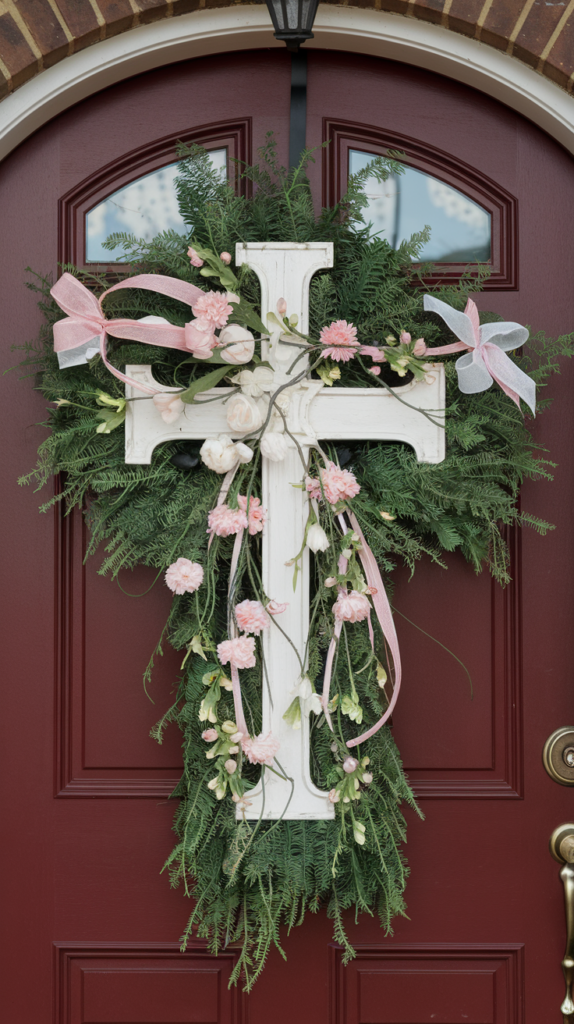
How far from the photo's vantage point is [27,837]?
1447 millimetres

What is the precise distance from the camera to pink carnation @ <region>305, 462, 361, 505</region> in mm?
1223

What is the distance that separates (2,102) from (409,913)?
1713mm

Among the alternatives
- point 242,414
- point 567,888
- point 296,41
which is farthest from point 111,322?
point 567,888

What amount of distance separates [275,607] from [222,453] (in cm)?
27

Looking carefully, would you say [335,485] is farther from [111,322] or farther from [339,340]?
[111,322]

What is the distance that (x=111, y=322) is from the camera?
1210 mm

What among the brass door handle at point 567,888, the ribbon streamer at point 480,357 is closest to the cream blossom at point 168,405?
the ribbon streamer at point 480,357

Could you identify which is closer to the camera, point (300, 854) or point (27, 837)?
point (300, 854)

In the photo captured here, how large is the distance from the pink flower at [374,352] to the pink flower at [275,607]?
0.44 m

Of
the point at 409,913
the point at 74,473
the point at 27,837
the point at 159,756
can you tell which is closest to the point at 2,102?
the point at 74,473

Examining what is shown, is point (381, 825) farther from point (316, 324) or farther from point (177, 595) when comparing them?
point (316, 324)

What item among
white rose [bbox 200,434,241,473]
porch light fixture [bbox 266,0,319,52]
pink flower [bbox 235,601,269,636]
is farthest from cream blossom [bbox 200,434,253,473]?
porch light fixture [bbox 266,0,319,52]

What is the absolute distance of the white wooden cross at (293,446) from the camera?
1.25 m

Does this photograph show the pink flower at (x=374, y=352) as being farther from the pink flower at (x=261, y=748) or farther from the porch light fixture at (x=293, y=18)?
the pink flower at (x=261, y=748)
